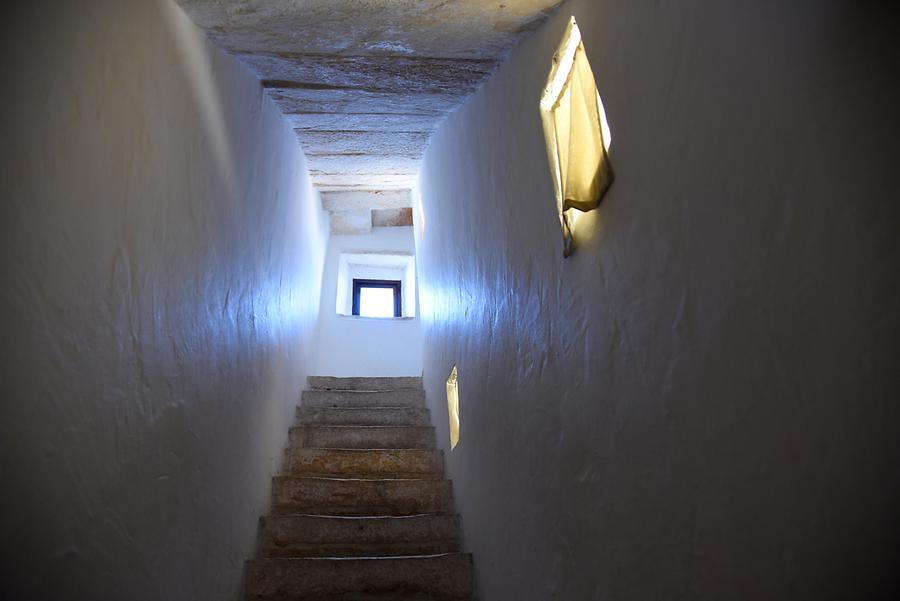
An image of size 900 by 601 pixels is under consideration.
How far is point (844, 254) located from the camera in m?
0.82

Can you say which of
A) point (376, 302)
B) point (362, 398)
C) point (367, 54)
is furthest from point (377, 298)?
point (367, 54)

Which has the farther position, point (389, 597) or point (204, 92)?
point (389, 597)

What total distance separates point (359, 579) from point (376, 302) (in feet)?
15.6

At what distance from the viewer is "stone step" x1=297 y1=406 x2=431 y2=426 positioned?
13.7 ft

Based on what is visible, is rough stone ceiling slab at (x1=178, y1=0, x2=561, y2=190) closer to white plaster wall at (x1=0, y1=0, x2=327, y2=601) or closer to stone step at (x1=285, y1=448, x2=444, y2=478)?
white plaster wall at (x1=0, y1=0, x2=327, y2=601)

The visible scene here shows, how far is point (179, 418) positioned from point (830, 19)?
70.8 inches

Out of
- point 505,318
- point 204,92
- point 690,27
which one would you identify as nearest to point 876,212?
point 690,27

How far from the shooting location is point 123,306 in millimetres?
1493

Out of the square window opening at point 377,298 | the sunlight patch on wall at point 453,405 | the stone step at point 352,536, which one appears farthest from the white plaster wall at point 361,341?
the stone step at point 352,536

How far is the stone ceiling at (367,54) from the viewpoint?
2082 millimetres

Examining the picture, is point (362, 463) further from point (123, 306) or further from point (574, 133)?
point (574, 133)

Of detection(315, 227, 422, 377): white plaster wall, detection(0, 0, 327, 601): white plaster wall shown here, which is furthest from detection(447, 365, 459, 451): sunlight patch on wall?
detection(315, 227, 422, 377): white plaster wall

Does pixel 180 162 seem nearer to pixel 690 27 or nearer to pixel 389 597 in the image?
pixel 690 27

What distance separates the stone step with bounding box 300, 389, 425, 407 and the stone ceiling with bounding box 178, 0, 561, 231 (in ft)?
5.41
